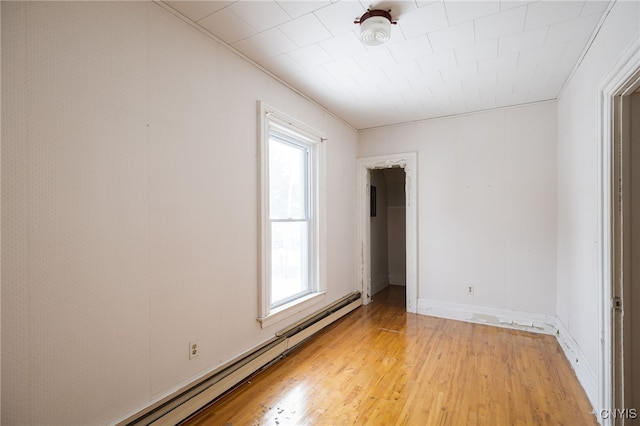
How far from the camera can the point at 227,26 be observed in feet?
7.09

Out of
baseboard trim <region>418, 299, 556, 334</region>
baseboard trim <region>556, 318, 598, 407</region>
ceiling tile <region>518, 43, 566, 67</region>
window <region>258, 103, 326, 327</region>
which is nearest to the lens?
baseboard trim <region>556, 318, 598, 407</region>

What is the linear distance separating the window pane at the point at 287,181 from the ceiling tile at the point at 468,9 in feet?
6.06

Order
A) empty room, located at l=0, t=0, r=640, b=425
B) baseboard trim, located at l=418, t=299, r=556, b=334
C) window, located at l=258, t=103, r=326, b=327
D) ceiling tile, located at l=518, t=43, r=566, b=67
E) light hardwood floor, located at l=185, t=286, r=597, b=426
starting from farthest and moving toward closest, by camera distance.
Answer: baseboard trim, located at l=418, t=299, r=556, b=334
window, located at l=258, t=103, r=326, b=327
ceiling tile, located at l=518, t=43, r=566, b=67
light hardwood floor, located at l=185, t=286, r=597, b=426
empty room, located at l=0, t=0, r=640, b=425

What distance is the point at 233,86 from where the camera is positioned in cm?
247

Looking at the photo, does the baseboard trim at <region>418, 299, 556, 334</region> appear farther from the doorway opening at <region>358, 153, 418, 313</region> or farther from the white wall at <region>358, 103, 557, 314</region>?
the doorway opening at <region>358, 153, 418, 313</region>

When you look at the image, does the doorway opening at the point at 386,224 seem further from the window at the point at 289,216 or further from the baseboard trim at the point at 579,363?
the baseboard trim at the point at 579,363

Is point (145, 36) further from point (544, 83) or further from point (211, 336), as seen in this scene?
point (544, 83)

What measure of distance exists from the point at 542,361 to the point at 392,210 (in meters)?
3.75

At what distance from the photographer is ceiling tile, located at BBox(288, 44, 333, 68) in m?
2.45

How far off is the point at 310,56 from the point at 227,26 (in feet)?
2.33

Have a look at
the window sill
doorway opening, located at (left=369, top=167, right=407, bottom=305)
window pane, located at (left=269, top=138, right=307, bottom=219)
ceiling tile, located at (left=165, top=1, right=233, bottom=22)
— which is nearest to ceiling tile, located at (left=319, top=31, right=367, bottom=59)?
ceiling tile, located at (left=165, top=1, right=233, bottom=22)

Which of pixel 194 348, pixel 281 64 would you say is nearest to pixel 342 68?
pixel 281 64

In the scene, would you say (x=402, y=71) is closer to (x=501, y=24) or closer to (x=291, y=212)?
(x=501, y=24)

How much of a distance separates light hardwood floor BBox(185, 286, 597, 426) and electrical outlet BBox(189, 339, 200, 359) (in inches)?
15.6
